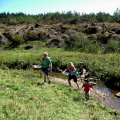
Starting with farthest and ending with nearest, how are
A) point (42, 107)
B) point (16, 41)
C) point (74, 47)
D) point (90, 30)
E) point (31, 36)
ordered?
point (90, 30) → point (31, 36) → point (16, 41) → point (74, 47) → point (42, 107)

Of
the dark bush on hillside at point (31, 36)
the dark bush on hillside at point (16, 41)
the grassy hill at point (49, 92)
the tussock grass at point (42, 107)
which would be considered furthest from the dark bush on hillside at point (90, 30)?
the tussock grass at point (42, 107)

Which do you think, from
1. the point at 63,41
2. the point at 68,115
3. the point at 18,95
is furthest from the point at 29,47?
the point at 68,115

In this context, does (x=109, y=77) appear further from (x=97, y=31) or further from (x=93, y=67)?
(x=97, y=31)

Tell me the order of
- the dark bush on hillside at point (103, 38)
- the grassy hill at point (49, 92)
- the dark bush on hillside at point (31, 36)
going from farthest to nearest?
the dark bush on hillside at point (31, 36) < the dark bush on hillside at point (103, 38) < the grassy hill at point (49, 92)

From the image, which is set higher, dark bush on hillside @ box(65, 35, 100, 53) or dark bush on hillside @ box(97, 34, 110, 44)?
dark bush on hillside @ box(97, 34, 110, 44)

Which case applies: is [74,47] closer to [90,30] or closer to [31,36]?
[90,30]

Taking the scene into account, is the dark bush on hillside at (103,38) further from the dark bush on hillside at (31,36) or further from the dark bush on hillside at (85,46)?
the dark bush on hillside at (31,36)

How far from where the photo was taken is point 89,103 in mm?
6215

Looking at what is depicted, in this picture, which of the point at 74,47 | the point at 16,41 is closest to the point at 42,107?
the point at 74,47

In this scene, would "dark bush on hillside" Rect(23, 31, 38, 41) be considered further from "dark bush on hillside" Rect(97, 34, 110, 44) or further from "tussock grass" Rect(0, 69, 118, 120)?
"tussock grass" Rect(0, 69, 118, 120)

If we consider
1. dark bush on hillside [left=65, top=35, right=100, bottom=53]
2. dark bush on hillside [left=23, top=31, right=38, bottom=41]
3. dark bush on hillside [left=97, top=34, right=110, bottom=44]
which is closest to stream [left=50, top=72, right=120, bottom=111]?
dark bush on hillside [left=65, top=35, right=100, bottom=53]

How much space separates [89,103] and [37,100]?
2.36 m

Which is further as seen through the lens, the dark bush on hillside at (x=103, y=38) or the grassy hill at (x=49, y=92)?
the dark bush on hillside at (x=103, y=38)

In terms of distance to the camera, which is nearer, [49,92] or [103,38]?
[49,92]
